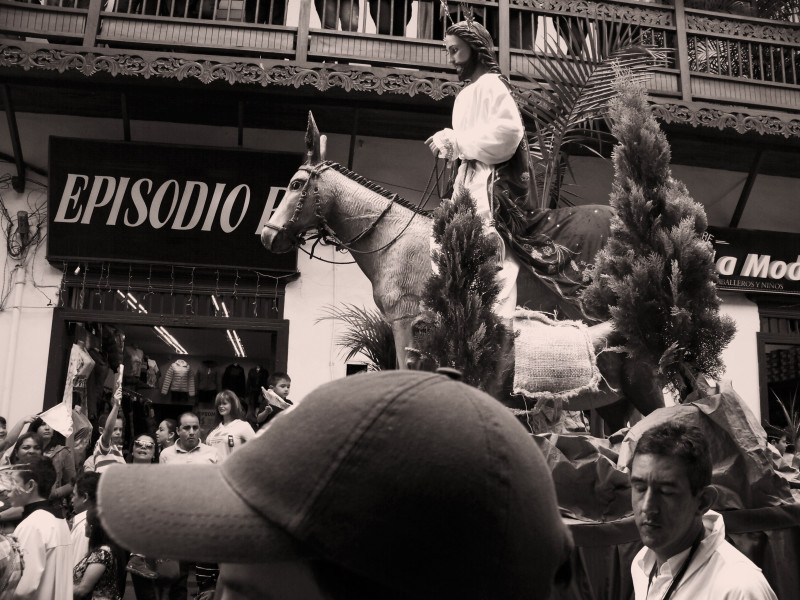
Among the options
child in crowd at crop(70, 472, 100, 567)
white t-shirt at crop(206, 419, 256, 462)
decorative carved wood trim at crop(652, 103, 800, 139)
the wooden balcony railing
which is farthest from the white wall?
child in crowd at crop(70, 472, 100, 567)

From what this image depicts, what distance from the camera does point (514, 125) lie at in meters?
5.98

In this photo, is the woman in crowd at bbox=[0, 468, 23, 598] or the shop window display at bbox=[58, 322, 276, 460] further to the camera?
the shop window display at bbox=[58, 322, 276, 460]

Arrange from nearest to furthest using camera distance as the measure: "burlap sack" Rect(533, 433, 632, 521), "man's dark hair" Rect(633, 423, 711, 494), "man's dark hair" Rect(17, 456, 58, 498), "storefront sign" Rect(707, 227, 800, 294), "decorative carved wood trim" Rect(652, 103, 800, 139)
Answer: "man's dark hair" Rect(633, 423, 711, 494), "burlap sack" Rect(533, 433, 632, 521), "man's dark hair" Rect(17, 456, 58, 498), "decorative carved wood trim" Rect(652, 103, 800, 139), "storefront sign" Rect(707, 227, 800, 294)

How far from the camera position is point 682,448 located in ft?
9.13

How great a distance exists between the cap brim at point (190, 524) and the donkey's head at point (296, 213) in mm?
5320

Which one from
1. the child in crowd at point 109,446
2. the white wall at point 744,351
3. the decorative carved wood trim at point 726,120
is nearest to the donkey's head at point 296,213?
the child in crowd at point 109,446

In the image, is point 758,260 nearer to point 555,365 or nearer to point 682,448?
point 555,365

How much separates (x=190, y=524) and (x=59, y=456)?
27.0 ft

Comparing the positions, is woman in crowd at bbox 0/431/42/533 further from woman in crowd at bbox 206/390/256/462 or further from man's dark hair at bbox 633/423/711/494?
man's dark hair at bbox 633/423/711/494

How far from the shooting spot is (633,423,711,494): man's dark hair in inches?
109

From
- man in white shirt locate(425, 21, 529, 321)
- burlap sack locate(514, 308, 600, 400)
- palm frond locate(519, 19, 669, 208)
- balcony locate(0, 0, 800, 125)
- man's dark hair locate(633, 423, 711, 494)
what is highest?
balcony locate(0, 0, 800, 125)

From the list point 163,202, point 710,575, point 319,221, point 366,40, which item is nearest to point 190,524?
point 710,575

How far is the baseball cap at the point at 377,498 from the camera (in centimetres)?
95

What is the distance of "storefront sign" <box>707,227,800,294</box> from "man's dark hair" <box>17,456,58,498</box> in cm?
954
